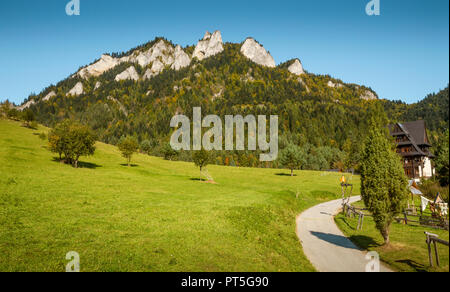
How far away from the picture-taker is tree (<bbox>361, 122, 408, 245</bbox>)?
17969mm

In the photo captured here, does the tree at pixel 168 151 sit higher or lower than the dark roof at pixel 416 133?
lower

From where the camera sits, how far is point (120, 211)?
2488 centimetres

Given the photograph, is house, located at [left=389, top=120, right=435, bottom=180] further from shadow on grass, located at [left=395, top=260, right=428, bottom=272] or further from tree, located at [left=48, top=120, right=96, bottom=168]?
tree, located at [left=48, top=120, right=96, bottom=168]

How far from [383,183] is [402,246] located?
5.11 m

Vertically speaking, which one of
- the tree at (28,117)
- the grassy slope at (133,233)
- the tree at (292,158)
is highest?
the tree at (28,117)

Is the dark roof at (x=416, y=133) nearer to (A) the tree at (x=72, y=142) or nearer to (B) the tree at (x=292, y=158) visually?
(B) the tree at (x=292, y=158)

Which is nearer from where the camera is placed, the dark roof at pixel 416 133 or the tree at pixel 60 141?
the tree at pixel 60 141

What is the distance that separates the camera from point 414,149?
7769cm

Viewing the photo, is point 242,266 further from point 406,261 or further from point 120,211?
point 120,211

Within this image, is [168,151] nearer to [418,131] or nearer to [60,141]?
[60,141]

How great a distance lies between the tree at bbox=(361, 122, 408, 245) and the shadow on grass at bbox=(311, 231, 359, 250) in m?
2.85

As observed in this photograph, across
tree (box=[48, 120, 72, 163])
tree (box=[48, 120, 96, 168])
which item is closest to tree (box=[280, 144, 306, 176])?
tree (box=[48, 120, 96, 168])

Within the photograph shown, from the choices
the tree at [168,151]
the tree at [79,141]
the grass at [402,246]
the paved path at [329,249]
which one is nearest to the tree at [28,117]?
the tree at [168,151]

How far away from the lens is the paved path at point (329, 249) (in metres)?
14.9
